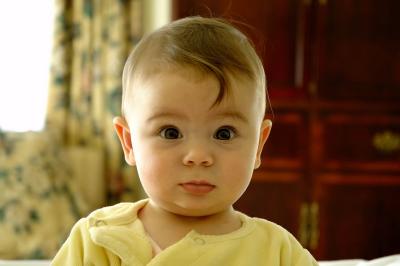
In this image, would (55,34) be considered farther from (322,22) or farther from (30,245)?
(322,22)

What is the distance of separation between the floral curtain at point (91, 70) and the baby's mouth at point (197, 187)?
247cm

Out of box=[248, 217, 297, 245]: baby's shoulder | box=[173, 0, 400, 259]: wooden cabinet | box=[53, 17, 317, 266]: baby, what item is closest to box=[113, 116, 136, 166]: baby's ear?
box=[53, 17, 317, 266]: baby

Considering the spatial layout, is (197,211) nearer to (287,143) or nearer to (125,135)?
(125,135)

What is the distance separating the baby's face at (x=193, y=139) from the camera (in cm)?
89

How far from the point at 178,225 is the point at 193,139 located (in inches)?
6.5

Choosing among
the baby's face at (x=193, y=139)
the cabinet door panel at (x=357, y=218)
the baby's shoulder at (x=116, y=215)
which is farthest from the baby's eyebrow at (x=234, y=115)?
the cabinet door panel at (x=357, y=218)

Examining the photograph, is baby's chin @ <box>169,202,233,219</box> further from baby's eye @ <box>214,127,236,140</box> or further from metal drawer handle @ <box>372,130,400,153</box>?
metal drawer handle @ <box>372,130,400,153</box>

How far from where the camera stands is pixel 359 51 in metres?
2.53

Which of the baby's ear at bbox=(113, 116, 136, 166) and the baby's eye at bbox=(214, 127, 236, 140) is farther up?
the baby's eye at bbox=(214, 127, 236, 140)

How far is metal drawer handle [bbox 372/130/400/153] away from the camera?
2531 mm

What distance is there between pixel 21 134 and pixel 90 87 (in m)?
0.61

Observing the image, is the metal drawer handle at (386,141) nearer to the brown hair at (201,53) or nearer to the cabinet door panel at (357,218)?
the cabinet door panel at (357,218)

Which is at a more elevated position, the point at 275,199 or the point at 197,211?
the point at 197,211

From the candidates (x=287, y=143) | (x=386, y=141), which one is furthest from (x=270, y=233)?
(x=386, y=141)
